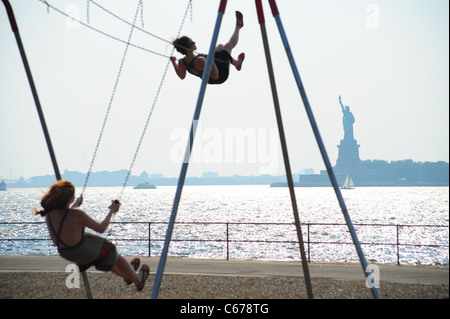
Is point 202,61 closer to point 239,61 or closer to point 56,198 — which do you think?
point 239,61

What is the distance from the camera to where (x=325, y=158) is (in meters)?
6.70

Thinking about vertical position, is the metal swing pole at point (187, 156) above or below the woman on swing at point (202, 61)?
below

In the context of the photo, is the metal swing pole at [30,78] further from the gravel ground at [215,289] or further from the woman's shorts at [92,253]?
the gravel ground at [215,289]

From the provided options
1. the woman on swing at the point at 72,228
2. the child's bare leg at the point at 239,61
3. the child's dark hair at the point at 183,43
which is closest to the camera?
the woman on swing at the point at 72,228

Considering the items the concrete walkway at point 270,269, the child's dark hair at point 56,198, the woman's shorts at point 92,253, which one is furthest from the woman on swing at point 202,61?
the concrete walkway at point 270,269

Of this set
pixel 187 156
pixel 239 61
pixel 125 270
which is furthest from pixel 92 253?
pixel 239 61

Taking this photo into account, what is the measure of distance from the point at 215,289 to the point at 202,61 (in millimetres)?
4684

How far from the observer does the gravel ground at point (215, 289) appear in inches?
347

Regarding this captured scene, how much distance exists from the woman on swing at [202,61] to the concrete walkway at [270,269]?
5730 millimetres

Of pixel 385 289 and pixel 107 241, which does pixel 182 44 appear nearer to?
pixel 107 241

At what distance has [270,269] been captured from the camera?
39.6 feet

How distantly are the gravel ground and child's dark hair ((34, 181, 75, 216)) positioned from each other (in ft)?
12.1
